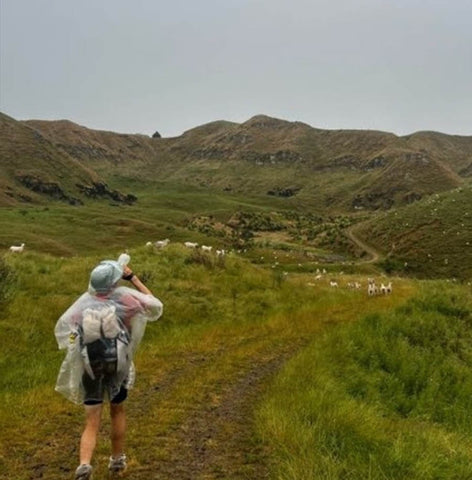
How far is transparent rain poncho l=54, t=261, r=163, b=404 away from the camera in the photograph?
6.77m

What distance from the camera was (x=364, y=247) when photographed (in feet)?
295

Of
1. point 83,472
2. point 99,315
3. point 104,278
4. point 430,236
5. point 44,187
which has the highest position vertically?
point 44,187

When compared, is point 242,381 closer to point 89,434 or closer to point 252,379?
point 252,379

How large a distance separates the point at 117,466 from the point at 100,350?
1447mm

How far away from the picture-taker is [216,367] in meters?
13.4

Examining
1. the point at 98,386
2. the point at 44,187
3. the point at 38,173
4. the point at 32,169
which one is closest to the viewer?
the point at 98,386

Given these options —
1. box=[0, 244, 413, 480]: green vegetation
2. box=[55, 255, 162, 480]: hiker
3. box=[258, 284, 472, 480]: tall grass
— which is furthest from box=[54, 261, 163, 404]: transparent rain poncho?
box=[258, 284, 472, 480]: tall grass

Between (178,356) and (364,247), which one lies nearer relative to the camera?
(178,356)

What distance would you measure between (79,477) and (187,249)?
68.3 feet

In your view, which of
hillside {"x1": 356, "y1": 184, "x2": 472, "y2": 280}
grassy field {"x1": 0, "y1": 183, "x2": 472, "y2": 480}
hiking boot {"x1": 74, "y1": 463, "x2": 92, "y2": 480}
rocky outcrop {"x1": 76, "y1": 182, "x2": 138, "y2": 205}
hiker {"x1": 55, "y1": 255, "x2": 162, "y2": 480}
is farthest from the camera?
rocky outcrop {"x1": 76, "y1": 182, "x2": 138, "y2": 205}

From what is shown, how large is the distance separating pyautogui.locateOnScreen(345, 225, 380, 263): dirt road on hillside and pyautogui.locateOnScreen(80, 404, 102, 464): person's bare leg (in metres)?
70.4

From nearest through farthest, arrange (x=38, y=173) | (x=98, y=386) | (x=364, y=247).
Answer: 1. (x=98, y=386)
2. (x=364, y=247)
3. (x=38, y=173)

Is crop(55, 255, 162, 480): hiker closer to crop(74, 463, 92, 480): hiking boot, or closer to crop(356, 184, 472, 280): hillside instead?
crop(74, 463, 92, 480): hiking boot

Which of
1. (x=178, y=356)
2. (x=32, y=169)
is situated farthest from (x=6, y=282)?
(x=32, y=169)
